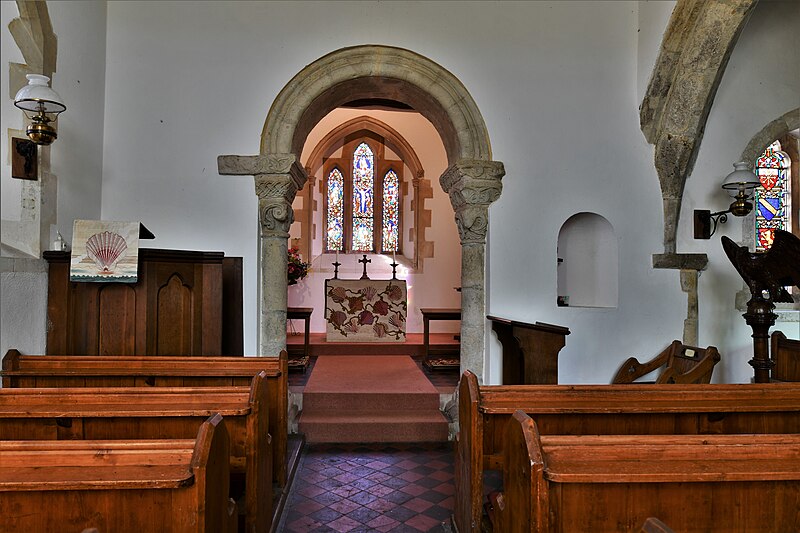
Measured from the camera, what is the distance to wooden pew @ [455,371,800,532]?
2242 mm

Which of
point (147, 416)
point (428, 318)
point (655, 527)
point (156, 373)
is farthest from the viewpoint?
point (428, 318)

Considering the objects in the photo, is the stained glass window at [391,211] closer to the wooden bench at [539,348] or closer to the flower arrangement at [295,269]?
the flower arrangement at [295,269]

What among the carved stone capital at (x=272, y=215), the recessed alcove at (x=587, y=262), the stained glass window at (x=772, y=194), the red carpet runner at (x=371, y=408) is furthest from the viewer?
the stained glass window at (x=772, y=194)

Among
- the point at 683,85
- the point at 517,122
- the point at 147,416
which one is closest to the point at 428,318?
the point at 517,122

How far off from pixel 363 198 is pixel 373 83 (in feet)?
15.5

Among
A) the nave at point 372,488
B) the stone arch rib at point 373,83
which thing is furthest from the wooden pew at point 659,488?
the stone arch rib at point 373,83

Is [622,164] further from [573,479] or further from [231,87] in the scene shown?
[573,479]


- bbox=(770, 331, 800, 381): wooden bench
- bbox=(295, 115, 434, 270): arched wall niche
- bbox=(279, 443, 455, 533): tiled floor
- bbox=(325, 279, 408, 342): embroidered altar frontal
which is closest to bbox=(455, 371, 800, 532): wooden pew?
bbox=(279, 443, 455, 533): tiled floor

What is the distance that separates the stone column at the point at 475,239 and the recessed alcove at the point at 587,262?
89 cm

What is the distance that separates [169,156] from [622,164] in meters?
4.09

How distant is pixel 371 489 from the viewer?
333 centimetres

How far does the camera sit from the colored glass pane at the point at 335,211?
9.33 m

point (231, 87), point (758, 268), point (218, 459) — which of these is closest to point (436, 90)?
point (231, 87)

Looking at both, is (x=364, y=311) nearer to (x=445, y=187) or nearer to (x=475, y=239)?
(x=445, y=187)
